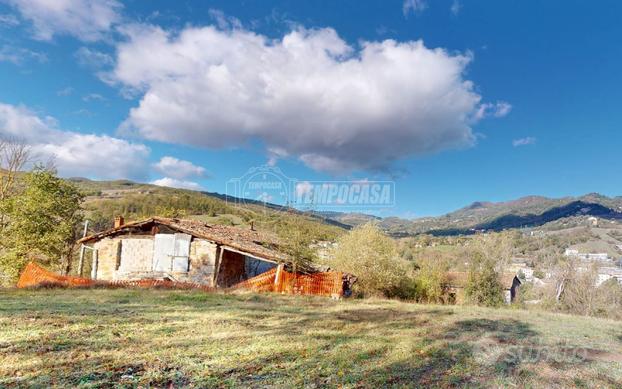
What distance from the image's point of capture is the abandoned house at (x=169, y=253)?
2017 centimetres

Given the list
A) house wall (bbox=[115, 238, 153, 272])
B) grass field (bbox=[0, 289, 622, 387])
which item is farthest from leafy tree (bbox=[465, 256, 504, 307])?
house wall (bbox=[115, 238, 153, 272])

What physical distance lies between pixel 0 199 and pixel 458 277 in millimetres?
33175

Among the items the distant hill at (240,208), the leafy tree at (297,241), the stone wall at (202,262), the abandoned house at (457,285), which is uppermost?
the distant hill at (240,208)

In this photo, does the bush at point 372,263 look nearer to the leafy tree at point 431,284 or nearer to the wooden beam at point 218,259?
the leafy tree at point 431,284

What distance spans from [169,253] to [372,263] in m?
11.9

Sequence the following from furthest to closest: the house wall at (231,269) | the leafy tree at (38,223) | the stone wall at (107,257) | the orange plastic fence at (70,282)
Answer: the leafy tree at (38,223) → the stone wall at (107,257) → the house wall at (231,269) → the orange plastic fence at (70,282)

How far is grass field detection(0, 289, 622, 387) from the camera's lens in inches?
200

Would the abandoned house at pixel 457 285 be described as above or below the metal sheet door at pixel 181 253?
below

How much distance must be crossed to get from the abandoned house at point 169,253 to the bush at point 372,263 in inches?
173

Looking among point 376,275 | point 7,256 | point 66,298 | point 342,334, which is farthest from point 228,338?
point 7,256

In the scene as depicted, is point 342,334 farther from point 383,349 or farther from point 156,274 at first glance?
point 156,274

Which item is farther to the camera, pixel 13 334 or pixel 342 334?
pixel 342 334

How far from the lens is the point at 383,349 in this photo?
23.1ft

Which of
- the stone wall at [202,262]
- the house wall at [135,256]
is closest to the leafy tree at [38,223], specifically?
the house wall at [135,256]
